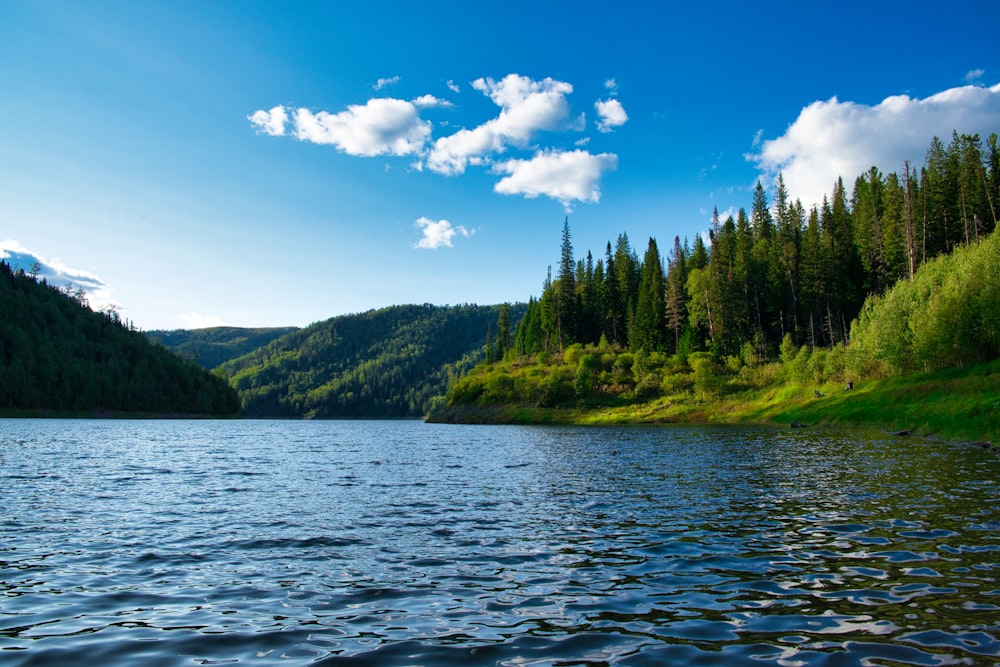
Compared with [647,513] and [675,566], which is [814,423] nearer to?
[647,513]

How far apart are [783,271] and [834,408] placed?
5920 centimetres

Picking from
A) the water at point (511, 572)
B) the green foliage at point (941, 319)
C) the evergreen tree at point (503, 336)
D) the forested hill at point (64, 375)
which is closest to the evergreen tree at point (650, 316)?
the evergreen tree at point (503, 336)

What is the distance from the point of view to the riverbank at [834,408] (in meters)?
47.0

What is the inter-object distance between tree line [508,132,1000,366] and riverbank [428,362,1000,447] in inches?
760

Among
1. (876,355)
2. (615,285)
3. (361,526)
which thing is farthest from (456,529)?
(615,285)

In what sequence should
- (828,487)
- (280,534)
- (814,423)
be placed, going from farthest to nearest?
(814,423)
(828,487)
(280,534)

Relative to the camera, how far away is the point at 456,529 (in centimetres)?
1723

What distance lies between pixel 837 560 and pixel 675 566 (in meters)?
3.69

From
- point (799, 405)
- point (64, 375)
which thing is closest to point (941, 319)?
point (799, 405)

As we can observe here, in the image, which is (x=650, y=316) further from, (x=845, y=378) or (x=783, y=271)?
(x=845, y=378)

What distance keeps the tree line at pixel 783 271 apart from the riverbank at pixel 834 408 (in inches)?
760

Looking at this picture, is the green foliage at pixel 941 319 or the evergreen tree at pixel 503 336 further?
the evergreen tree at pixel 503 336

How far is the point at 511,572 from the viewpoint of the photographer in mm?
12680

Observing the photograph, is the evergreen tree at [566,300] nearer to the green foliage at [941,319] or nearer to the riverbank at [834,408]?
the riverbank at [834,408]
